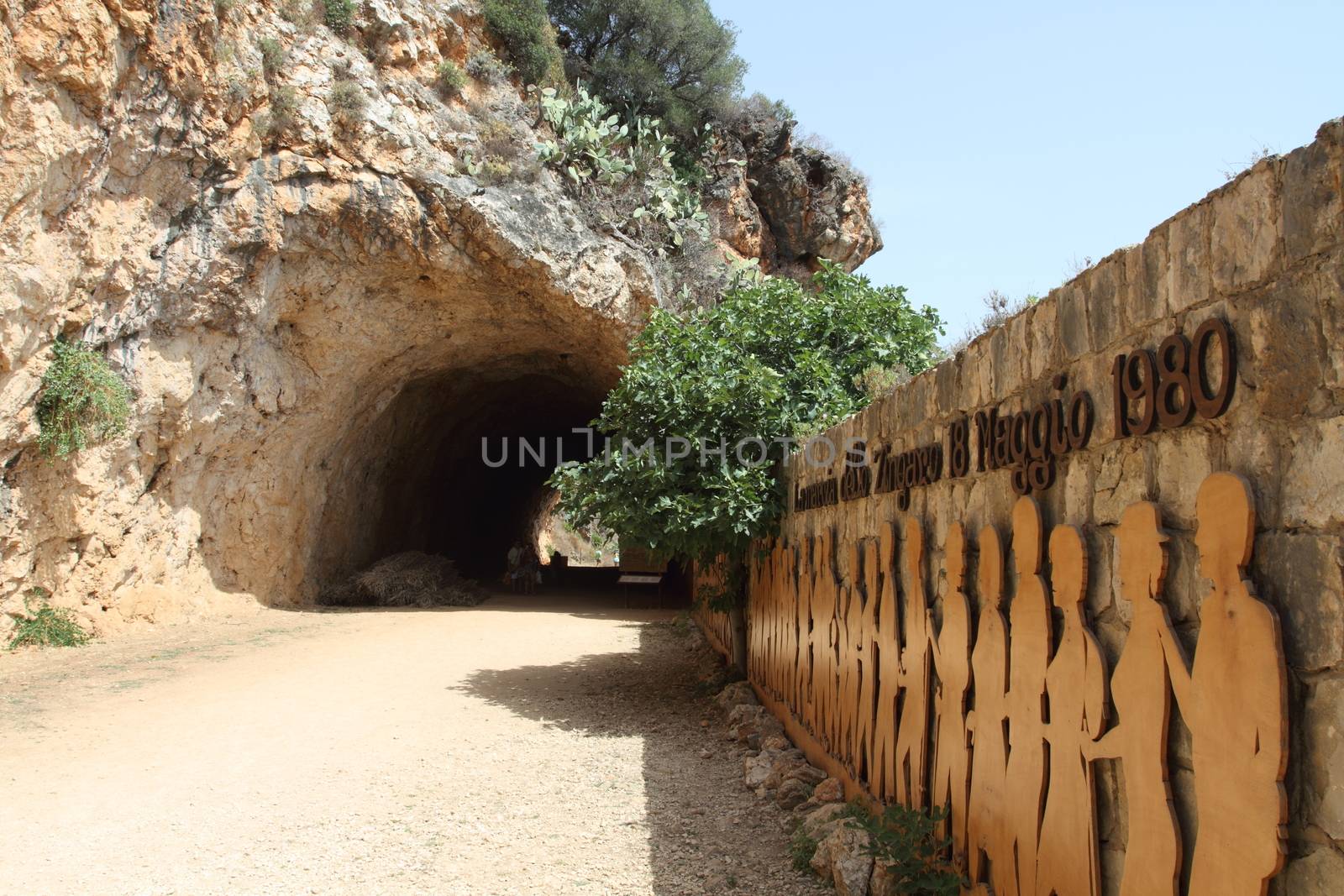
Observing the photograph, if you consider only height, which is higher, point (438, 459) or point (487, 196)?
point (487, 196)

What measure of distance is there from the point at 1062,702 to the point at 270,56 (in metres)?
12.9

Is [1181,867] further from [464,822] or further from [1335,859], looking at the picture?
[464,822]

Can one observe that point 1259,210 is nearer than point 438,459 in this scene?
Yes

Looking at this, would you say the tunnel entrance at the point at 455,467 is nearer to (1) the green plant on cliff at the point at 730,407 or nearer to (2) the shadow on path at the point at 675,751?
(2) the shadow on path at the point at 675,751

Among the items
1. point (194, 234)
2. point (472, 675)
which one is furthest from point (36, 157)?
point (472, 675)

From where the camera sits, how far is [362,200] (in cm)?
1278

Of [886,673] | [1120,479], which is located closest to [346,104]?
[886,673]

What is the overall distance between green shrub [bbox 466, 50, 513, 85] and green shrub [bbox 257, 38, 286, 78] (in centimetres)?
357

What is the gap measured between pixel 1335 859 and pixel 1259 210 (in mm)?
1359

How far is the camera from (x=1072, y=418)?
113 inches

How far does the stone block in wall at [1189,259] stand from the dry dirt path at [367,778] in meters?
3.11

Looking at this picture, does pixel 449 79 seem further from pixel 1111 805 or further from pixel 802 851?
pixel 1111 805

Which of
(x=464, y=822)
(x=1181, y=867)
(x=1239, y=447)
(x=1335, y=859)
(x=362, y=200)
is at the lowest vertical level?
(x=464, y=822)

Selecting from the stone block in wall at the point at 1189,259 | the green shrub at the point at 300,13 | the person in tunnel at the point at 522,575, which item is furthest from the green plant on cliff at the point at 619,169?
the stone block in wall at the point at 1189,259
